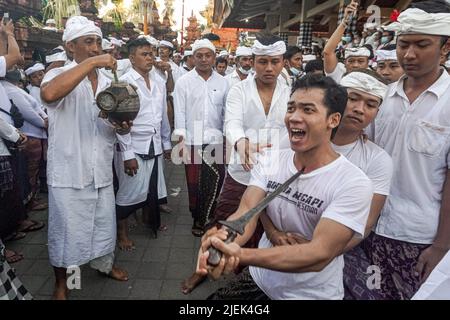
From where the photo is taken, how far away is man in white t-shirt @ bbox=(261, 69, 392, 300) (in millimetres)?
2104

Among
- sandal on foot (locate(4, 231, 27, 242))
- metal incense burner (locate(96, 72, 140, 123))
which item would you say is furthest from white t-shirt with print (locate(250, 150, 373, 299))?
sandal on foot (locate(4, 231, 27, 242))

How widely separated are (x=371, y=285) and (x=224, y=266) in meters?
1.34

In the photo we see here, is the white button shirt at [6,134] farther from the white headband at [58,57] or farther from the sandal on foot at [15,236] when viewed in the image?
the white headband at [58,57]

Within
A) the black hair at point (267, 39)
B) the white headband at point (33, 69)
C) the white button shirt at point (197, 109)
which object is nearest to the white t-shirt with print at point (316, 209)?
the black hair at point (267, 39)

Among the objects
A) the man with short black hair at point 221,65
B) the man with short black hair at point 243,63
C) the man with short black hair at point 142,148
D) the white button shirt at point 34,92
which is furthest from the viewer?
the man with short black hair at point 221,65

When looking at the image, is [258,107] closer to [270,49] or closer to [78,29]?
[270,49]

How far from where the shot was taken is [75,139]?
2783 millimetres

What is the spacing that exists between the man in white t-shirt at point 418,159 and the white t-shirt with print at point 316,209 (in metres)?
0.69

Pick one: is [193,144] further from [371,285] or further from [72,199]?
[371,285]

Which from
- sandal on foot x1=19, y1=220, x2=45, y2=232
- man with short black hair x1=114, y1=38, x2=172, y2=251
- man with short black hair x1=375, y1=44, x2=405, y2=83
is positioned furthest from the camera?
sandal on foot x1=19, y1=220, x2=45, y2=232

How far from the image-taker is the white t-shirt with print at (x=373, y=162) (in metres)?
2.11

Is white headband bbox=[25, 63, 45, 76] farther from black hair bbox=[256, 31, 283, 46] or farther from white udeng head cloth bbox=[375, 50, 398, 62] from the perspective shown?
white udeng head cloth bbox=[375, 50, 398, 62]

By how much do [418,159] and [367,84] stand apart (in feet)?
1.90
